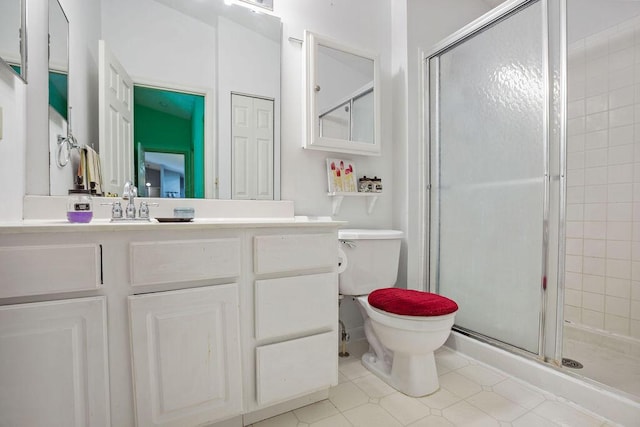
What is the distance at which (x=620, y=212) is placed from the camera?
72.1 inches

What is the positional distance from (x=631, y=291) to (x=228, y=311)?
224 cm

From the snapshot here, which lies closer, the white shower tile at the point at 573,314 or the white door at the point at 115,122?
the white door at the point at 115,122

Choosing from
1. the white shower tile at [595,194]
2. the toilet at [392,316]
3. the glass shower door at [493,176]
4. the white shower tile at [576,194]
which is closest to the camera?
the toilet at [392,316]

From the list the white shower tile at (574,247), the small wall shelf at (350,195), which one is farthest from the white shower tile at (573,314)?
the small wall shelf at (350,195)

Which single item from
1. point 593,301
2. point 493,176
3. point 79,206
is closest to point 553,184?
point 493,176

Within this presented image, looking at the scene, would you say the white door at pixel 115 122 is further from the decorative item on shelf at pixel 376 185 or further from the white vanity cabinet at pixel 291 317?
the decorative item on shelf at pixel 376 185

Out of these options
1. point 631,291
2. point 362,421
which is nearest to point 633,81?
point 631,291

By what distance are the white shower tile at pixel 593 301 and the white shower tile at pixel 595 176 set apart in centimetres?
71

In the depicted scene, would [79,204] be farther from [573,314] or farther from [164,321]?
[573,314]

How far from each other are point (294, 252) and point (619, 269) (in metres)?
2.01

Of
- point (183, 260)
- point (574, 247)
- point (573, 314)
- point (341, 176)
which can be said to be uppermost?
point (341, 176)

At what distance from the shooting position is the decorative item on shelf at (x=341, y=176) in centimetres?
185

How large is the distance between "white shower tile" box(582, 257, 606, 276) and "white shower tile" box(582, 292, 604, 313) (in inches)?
5.3

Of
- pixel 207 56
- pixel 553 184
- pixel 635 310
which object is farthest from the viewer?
pixel 635 310
